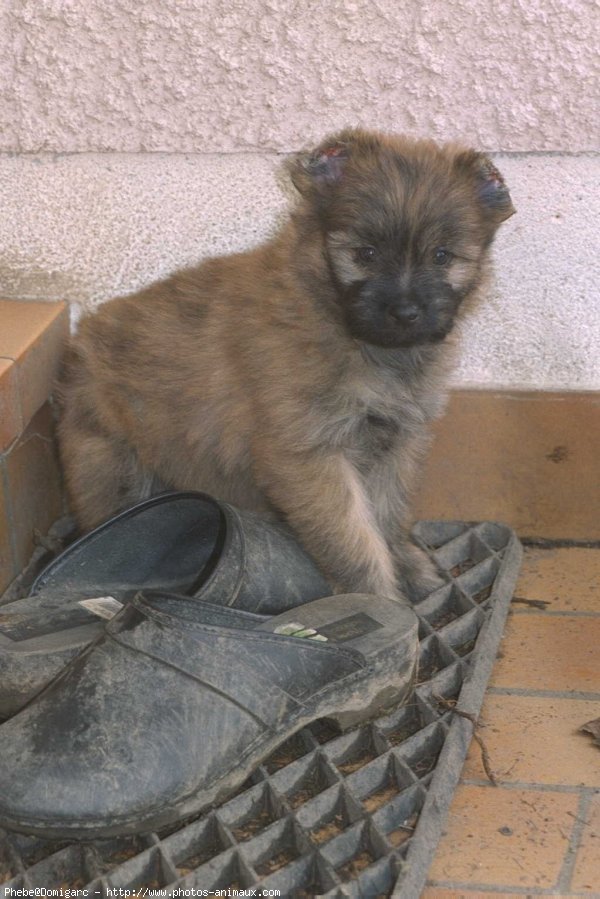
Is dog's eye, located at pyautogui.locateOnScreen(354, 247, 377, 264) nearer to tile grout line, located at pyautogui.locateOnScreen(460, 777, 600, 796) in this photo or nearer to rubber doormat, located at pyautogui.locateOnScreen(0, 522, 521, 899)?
rubber doormat, located at pyautogui.locateOnScreen(0, 522, 521, 899)

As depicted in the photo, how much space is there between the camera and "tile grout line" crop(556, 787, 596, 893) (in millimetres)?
1787

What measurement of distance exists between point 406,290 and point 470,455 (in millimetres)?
877

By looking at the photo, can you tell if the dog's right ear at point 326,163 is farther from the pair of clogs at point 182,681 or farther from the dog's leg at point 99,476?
the dog's leg at point 99,476

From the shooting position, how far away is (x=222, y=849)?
1820 mm

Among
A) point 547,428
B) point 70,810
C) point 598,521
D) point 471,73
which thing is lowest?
point 598,521

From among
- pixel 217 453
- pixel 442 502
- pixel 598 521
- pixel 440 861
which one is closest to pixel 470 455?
pixel 442 502

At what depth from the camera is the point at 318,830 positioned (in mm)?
Result: 1869

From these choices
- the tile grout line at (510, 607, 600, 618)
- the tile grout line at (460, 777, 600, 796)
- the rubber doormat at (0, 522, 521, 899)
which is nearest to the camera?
the rubber doormat at (0, 522, 521, 899)

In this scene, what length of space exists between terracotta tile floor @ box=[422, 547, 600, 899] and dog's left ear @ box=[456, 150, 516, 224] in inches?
37.9

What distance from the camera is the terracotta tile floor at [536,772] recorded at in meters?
1.80

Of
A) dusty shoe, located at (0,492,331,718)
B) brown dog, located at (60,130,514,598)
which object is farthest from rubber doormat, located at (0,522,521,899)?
brown dog, located at (60,130,514,598)

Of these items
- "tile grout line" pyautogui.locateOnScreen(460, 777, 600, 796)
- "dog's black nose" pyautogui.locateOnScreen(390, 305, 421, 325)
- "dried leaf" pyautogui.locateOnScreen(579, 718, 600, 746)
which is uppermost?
"dog's black nose" pyautogui.locateOnScreen(390, 305, 421, 325)

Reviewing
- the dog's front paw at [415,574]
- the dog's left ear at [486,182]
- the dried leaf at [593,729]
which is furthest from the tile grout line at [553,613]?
the dog's left ear at [486,182]

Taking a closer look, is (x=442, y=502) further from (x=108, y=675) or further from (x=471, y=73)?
(x=108, y=675)
